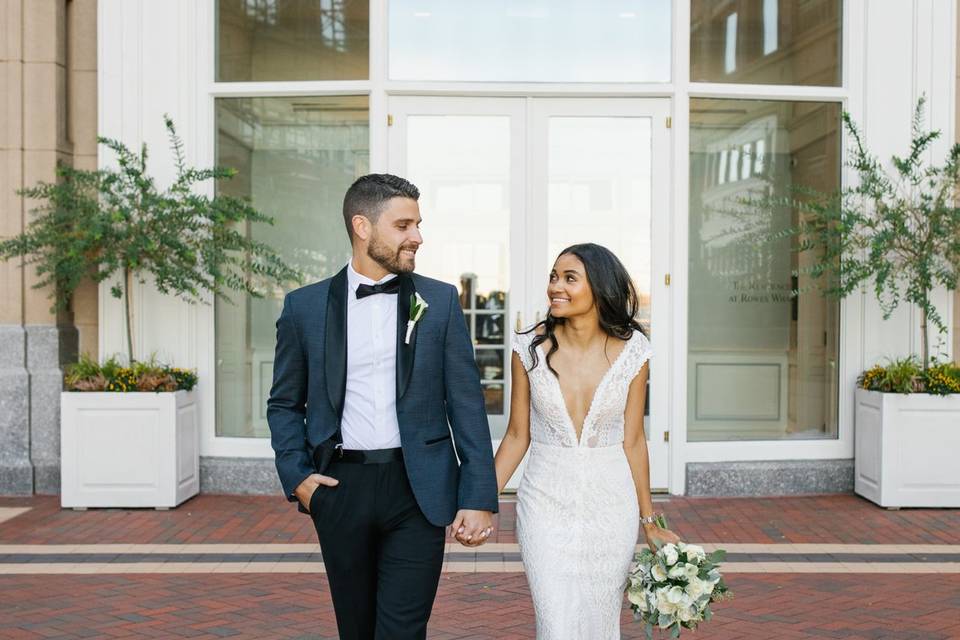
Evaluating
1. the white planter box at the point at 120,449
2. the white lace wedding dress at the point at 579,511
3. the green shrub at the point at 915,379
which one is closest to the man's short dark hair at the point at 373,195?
the white lace wedding dress at the point at 579,511

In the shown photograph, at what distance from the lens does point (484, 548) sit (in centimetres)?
635

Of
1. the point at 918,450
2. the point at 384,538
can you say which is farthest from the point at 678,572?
the point at 918,450

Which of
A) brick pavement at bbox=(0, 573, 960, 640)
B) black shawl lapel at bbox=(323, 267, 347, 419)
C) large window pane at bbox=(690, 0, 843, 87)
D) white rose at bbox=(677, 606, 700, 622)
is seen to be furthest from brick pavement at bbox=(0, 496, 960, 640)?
large window pane at bbox=(690, 0, 843, 87)

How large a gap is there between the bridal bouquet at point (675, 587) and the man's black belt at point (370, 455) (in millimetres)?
829

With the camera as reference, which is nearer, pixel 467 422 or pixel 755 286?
pixel 467 422

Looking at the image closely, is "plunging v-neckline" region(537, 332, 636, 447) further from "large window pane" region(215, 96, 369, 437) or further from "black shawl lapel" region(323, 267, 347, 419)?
"large window pane" region(215, 96, 369, 437)

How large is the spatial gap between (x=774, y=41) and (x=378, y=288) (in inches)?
235

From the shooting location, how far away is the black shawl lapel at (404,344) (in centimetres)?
302

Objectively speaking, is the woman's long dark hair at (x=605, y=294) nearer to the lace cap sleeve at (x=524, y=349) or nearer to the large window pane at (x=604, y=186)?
the lace cap sleeve at (x=524, y=349)

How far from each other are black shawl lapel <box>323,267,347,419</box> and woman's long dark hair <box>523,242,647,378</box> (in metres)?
0.62

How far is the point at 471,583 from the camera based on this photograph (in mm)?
5555

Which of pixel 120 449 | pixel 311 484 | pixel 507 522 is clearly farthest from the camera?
pixel 120 449

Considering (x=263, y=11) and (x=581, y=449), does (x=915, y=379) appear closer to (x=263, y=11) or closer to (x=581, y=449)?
(x=581, y=449)

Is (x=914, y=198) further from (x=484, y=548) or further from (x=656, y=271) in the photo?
(x=484, y=548)
